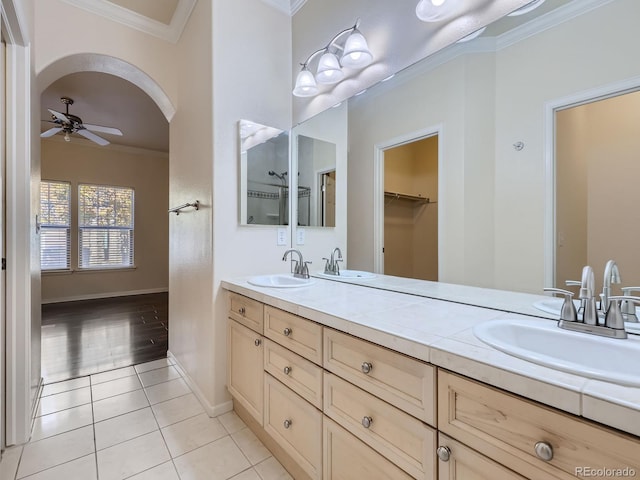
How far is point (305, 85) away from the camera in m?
2.15

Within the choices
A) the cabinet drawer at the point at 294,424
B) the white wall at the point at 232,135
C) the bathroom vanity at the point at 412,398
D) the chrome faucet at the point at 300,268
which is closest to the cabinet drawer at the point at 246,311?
the bathroom vanity at the point at 412,398

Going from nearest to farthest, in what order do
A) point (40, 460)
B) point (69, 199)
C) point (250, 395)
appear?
1. point (40, 460)
2. point (250, 395)
3. point (69, 199)

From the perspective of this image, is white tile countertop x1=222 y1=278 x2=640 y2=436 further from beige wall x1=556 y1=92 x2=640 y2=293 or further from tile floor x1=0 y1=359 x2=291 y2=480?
tile floor x1=0 y1=359 x2=291 y2=480

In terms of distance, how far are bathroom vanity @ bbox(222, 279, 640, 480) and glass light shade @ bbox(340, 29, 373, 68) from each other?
1.33 meters

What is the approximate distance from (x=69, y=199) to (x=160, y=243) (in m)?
1.60

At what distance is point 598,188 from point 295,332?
Result: 1.22m

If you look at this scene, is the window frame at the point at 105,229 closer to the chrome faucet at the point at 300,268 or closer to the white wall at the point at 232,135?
the white wall at the point at 232,135


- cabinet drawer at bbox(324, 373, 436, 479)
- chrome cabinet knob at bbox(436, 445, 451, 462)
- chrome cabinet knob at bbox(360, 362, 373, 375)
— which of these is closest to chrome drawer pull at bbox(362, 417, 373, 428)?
cabinet drawer at bbox(324, 373, 436, 479)

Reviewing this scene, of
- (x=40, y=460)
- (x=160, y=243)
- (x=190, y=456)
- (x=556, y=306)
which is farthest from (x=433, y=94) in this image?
(x=160, y=243)

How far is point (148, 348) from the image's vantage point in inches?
122

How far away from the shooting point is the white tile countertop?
1.85 feet

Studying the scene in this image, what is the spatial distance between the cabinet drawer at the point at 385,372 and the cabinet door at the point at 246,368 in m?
0.61

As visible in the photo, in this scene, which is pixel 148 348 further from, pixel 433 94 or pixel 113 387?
pixel 433 94

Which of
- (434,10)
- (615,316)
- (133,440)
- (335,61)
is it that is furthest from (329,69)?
(133,440)
